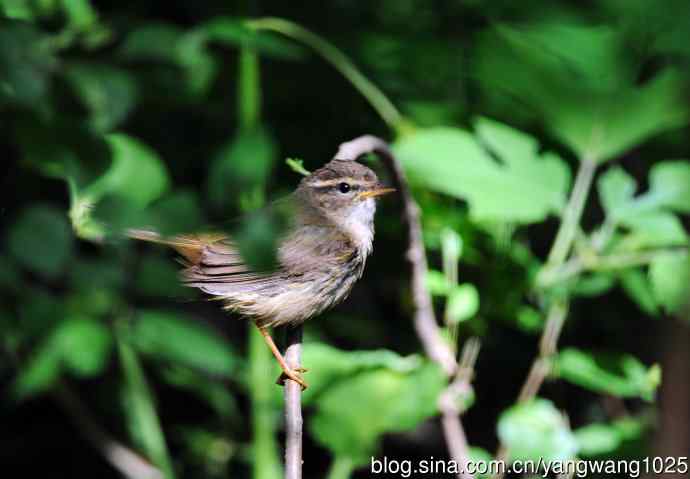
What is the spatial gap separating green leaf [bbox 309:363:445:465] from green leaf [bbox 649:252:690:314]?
76 centimetres

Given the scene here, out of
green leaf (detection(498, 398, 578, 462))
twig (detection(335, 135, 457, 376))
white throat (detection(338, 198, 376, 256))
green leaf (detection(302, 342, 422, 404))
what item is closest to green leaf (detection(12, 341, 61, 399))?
green leaf (detection(302, 342, 422, 404))

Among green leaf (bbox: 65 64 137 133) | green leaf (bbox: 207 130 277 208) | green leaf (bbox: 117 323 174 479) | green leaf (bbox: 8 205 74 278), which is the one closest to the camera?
green leaf (bbox: 207 130 277 208)

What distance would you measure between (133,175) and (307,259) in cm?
70

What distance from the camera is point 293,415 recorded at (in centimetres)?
254

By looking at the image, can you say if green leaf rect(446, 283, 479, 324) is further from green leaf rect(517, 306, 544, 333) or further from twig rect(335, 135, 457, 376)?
green leaf rect(517, 306, 544, 333)

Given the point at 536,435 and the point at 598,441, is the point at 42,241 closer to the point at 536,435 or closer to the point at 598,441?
the point at 536,435

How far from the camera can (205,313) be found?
16.0ft

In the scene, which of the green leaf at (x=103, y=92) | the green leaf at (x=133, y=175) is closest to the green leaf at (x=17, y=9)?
the green leaf at (x=103, y=92)

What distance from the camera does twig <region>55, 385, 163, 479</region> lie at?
3.76 metres

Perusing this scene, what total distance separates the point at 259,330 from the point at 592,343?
1.83 m

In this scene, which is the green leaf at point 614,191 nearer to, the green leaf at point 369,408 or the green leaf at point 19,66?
the green leaf at point 369,408

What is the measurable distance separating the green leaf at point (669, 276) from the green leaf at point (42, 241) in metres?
1.72

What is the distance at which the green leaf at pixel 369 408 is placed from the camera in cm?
313

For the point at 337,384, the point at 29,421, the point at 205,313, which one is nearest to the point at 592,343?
the point at 337,384
